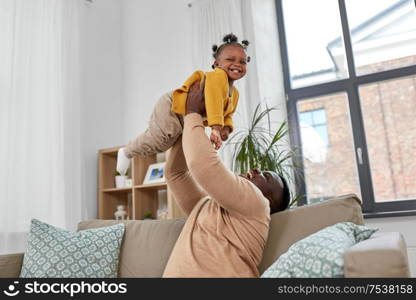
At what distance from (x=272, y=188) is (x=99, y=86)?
255 cm

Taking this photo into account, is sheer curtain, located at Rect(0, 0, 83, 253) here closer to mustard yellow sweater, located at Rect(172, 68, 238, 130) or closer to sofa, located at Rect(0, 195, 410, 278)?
sofa, located at Rect(0, 195, 410, 278)

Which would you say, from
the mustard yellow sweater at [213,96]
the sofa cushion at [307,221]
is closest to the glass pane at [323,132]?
the sofa cushion at [307,221]

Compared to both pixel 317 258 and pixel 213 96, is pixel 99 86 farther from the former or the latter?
pixel 317 258

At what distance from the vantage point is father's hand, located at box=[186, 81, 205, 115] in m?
1.41

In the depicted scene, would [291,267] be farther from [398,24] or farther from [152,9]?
[152,9]

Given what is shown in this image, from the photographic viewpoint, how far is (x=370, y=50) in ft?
11.0

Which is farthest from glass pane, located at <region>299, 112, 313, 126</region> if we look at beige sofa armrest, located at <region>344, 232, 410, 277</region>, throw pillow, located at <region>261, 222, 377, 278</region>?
beige sofa armrest, located at <region>344, 232, 410, 277</region>

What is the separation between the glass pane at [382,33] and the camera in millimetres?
3223

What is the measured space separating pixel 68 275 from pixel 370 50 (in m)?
2.95

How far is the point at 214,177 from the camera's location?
127 cm

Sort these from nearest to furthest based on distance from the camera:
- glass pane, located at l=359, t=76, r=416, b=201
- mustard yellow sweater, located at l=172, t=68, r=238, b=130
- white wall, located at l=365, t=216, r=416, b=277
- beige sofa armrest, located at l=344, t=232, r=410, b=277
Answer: beige sofa armrest, located at l=344, t=232, r=410, b=277 → mustard yellow sweater, located at l=172, t=68, r=238, b=130 → white wall, located at l=365, t=216, r=416, b=277 → glass pane, located at l=359, t=76, r=416, b=201

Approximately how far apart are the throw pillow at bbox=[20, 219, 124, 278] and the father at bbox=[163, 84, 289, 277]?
52 cm

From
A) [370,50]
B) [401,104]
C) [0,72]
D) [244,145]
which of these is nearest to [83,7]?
[0,72]

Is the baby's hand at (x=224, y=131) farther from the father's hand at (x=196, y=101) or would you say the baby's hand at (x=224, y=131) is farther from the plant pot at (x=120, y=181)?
the plant pot at (x=120, y=181)
